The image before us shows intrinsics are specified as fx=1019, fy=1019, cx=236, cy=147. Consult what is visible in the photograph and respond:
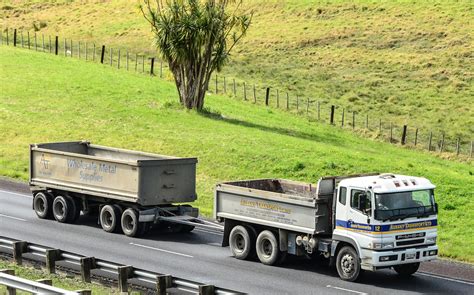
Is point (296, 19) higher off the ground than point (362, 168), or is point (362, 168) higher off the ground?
point (296, 19)

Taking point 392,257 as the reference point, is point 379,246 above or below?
above

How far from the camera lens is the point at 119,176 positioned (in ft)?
95.4

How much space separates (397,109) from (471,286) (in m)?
40.8

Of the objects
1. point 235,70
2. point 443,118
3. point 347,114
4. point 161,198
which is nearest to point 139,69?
point 235,70

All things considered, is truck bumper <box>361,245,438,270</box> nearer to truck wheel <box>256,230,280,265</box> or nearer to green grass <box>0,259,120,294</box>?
truck wheel <box>256,230,280,265</box>

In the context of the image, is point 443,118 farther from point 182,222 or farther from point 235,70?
point 182,222

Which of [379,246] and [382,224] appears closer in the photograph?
[379,246]

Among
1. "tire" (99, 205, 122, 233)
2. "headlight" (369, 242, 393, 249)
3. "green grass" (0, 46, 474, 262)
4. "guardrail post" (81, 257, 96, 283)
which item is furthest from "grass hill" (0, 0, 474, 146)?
"guardrail post" (81, 257, 96, 283)

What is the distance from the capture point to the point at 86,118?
2015 inches

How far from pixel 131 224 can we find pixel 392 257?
28.1 feet

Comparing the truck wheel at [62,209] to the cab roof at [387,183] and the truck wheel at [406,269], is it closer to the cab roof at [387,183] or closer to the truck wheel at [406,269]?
the cab roof at [387,183]

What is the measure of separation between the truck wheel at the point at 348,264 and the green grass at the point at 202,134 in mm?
4981

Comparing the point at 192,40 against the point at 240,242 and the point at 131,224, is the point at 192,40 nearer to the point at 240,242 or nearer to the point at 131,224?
the point at 131,224

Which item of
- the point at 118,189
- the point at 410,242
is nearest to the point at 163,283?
the point at 410,242
